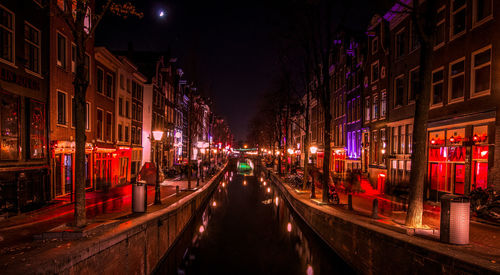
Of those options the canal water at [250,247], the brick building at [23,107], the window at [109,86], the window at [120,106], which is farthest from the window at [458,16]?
the window at [120,106]

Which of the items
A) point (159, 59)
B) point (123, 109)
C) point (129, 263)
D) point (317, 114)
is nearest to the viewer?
point (129, 263)

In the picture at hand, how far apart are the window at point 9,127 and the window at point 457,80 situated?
829 inches

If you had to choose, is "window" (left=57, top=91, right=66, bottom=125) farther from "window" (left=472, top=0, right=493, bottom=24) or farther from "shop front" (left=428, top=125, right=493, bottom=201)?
"window" (left=472, top=0, right=493, bottom=24)

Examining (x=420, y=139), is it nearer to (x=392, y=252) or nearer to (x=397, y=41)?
(x=392, y=252)

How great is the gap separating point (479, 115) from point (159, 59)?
119 ft

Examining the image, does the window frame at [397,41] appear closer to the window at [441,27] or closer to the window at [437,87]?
the window at [441,27]

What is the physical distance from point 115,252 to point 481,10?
1769 cm

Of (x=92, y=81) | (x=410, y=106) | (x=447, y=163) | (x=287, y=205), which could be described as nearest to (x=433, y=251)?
(x=447, y=163)

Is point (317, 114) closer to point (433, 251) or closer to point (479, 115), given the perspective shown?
point (479, 115)

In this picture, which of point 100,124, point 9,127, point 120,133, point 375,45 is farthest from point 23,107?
point 375,45

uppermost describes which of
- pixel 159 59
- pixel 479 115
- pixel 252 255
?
pixel 159 59

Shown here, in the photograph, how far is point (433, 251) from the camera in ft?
21.4

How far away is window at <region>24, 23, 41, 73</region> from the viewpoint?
14577 millimetres

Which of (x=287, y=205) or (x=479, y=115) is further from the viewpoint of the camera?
(x=287, y=205)
